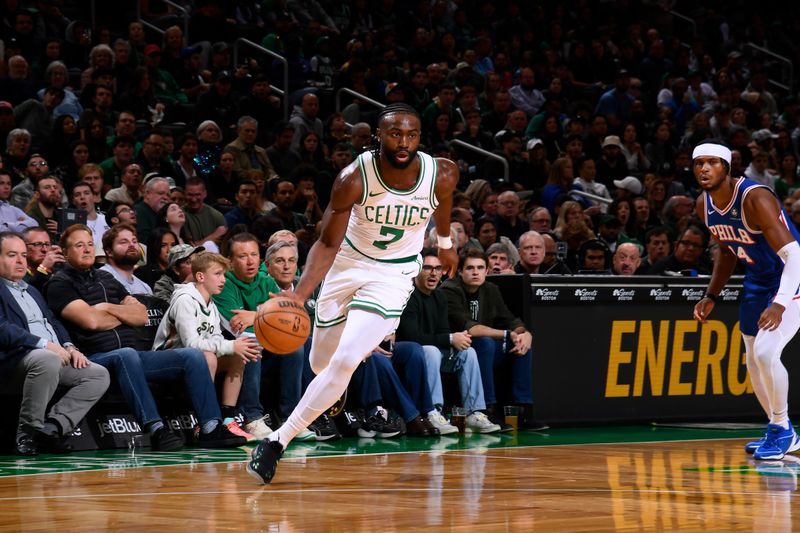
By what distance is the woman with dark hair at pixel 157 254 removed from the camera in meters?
11.4

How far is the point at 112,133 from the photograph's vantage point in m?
15.2

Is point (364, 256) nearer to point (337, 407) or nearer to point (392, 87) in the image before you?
point (337, 407)

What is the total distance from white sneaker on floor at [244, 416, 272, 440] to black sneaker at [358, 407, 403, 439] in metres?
1.07

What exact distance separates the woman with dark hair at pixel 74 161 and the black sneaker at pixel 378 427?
4530 mm

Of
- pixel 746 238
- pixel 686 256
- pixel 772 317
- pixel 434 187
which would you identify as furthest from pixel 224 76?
pixel 772 317

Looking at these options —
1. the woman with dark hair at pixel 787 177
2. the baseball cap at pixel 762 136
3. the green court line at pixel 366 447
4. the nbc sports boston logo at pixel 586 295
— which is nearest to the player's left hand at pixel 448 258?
the green court line at pixel 366 447

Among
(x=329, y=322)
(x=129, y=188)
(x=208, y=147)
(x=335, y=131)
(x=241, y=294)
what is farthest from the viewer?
(x=335, y=131)

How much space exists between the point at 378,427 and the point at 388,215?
156 inches

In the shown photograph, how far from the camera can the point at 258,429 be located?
10.3 m

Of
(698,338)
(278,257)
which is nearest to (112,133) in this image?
(278,257)

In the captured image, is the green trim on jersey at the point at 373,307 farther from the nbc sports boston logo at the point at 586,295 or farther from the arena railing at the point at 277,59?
the arena railing at the point at 277,59

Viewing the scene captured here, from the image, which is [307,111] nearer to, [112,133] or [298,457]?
[112,133]

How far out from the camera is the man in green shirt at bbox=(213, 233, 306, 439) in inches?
410

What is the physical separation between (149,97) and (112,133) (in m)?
1.23
